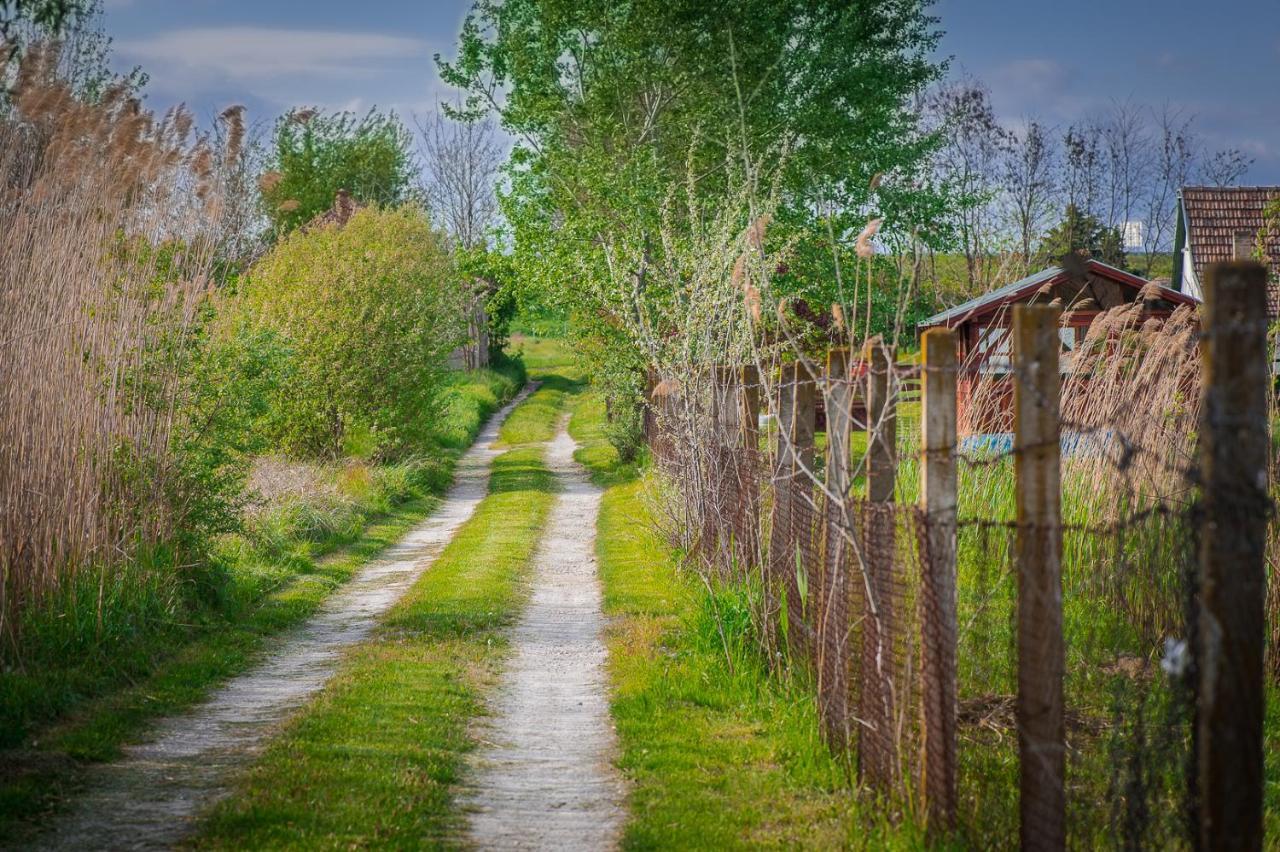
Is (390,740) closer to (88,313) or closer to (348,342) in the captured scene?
(88,313)

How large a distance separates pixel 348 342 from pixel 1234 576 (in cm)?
1919

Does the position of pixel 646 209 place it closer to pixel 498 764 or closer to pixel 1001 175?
pixel 498 764

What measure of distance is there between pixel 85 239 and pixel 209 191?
1175mm

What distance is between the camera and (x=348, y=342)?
2105 centimetres

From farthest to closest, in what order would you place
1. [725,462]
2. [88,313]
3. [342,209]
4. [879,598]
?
[342,209], [725,462], [88,313], [879,598]

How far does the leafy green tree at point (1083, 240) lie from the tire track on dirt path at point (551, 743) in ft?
81.1

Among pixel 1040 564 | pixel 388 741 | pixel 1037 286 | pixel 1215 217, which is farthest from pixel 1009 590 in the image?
pixel 1215 217

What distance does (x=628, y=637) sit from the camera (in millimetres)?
9141

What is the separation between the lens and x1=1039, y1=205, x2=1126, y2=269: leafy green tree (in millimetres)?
33188

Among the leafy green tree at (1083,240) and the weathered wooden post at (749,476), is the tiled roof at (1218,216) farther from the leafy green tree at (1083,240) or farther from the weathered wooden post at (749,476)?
the weathered wooden post at (749,476)

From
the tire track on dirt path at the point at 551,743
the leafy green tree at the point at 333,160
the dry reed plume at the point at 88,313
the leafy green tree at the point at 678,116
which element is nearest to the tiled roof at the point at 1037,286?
the leafy green tree at the point at 678,116

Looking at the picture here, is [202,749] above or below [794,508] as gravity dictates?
below

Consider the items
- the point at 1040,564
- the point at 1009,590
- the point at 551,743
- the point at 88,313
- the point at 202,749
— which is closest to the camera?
the point at 1040,564

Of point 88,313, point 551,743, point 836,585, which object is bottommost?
point 551,743
